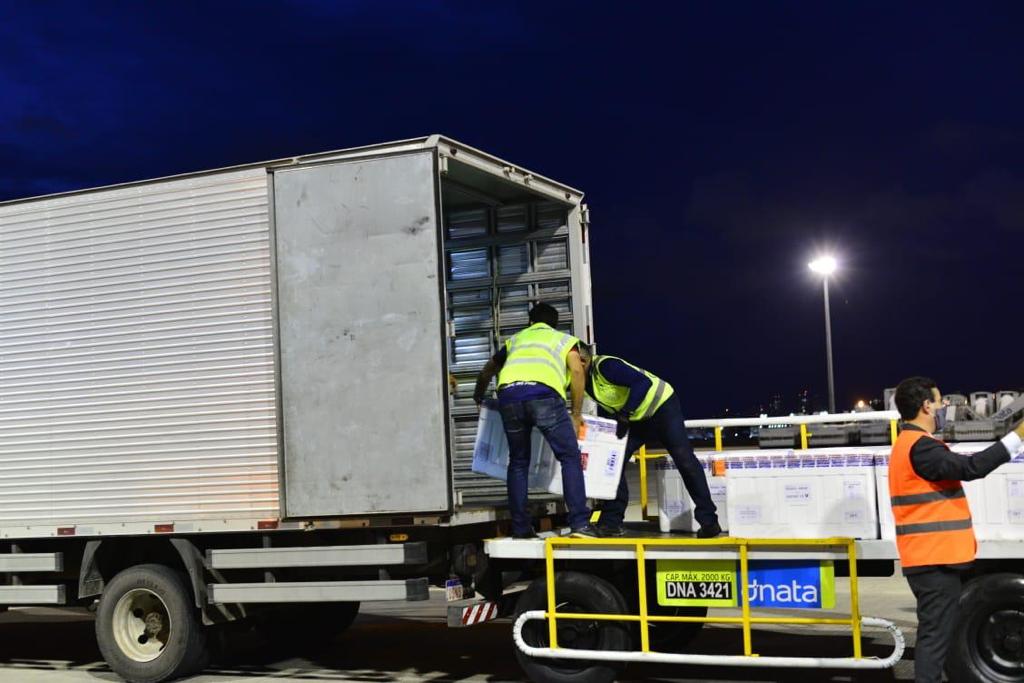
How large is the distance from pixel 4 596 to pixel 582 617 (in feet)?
15.6

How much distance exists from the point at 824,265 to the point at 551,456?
22.6 m

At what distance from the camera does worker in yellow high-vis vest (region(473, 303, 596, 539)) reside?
8.77m

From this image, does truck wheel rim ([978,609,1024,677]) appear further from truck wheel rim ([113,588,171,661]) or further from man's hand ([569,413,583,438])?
truck wheel rim ([113,588,171,661])

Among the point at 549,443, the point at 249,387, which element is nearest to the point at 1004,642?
the point at 549,443

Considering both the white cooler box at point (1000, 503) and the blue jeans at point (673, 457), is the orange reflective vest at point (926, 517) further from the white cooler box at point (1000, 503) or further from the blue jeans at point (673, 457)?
the blue jeans at point (673, 457)

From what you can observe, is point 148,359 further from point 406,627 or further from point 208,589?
point 406,627

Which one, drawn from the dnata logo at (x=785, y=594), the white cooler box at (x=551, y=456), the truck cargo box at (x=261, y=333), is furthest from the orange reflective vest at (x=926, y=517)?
the truck cargo box at (x=261, y=333)

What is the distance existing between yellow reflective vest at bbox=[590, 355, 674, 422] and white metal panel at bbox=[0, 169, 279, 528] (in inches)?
88.8

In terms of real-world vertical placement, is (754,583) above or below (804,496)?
below

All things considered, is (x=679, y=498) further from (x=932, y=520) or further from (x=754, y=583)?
(x=932, y=520)

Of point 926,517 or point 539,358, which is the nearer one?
point 926,517

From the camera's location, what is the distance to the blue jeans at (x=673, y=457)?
8.62m

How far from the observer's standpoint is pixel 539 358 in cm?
899

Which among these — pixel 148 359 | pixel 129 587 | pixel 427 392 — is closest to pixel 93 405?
pixel 148 359
